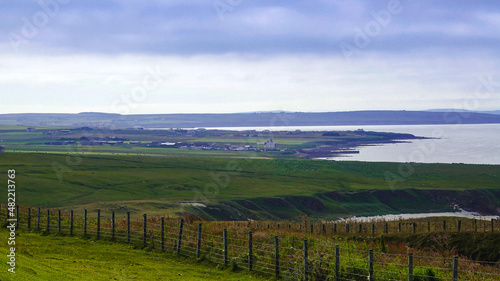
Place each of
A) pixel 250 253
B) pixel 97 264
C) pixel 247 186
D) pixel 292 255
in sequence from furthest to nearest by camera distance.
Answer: pixel 247 186 < pixel 97 264 < pixel 250 253 < pixel 292 255

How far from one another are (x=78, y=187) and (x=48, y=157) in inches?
1673

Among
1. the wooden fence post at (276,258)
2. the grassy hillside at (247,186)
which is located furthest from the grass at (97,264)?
the grassy hillside at (247,186)

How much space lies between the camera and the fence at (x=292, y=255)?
18703mm

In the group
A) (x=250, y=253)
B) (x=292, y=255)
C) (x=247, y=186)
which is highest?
(x=292, y=255)

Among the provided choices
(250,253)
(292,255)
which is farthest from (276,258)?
(250,253)

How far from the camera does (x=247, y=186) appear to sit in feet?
337

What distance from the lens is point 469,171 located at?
4961 inches

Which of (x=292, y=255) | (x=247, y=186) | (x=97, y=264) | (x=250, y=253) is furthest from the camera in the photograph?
(x=247, y=186)

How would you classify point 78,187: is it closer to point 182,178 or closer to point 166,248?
point 182,178

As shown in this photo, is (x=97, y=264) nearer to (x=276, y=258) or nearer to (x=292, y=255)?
(x=276, y=258)

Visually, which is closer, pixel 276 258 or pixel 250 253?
pixel 276 258

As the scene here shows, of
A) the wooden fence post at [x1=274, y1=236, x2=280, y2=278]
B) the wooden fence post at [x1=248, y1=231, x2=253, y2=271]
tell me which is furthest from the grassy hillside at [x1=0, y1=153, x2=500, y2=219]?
the wooden fence post at [x1=274, y1=236, x2=280, y2=278]

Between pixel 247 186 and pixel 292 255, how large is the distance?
269ft

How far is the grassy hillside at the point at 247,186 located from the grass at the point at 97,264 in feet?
135
